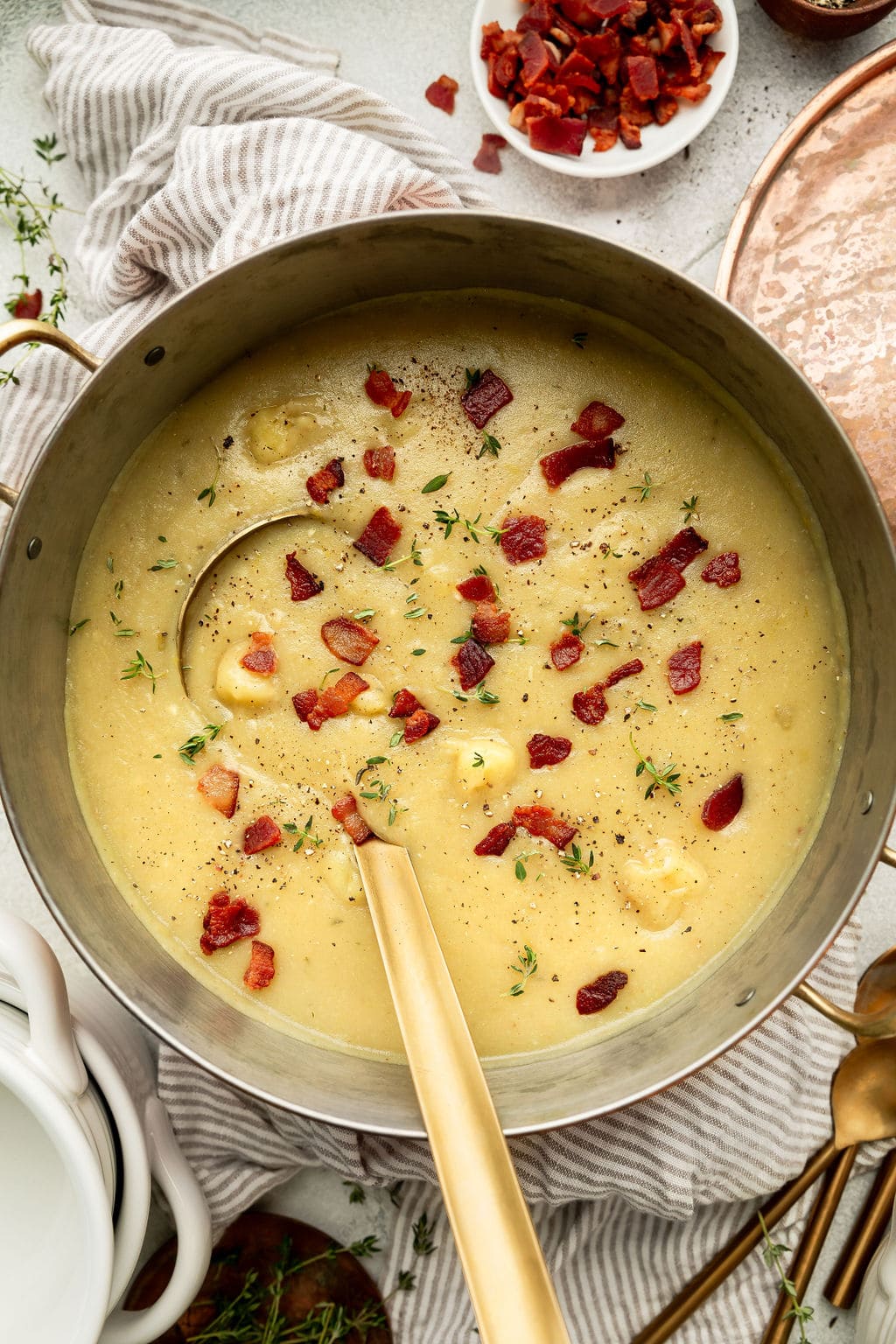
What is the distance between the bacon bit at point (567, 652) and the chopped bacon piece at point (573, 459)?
0.25 metres

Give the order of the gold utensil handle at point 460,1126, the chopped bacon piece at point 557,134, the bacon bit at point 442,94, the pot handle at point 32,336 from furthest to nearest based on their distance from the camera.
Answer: the bacon bit at point 442,94 < the chopped bacon piece at point 557,134 < the pot handle at point 32,336 < the gold utensil handle at point 460,1126

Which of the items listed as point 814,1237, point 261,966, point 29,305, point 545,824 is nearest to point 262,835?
point 261,966

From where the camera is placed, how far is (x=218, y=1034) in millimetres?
1972

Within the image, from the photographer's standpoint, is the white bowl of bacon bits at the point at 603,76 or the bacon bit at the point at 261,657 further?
the white bowl of bacon bits at the point at 603,76

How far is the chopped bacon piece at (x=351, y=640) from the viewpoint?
1.95 metres

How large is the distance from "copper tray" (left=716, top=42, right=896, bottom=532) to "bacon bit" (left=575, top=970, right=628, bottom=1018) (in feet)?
3.21

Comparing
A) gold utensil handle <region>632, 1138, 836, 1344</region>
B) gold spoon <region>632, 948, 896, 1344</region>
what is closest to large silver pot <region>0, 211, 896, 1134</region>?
gold spoon <region>632, 948, 896, 1344</region>

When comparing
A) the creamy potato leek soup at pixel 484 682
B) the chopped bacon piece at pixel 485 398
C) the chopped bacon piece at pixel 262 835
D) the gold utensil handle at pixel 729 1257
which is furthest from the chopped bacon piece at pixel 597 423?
the gold utensil handle at pixel 729 1257

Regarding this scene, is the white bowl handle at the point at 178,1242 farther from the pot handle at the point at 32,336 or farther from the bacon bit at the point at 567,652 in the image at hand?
the pot handle at the point at 32,336

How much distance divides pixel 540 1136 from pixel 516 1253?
1.77 ft

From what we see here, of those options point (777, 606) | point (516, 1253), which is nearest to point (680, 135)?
point (777, 606)

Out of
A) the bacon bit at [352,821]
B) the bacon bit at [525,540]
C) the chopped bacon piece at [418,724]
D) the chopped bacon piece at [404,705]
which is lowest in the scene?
the bacon bit at [352,821]

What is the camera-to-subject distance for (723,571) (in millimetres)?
1941

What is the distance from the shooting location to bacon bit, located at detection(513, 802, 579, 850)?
1.91 meters
